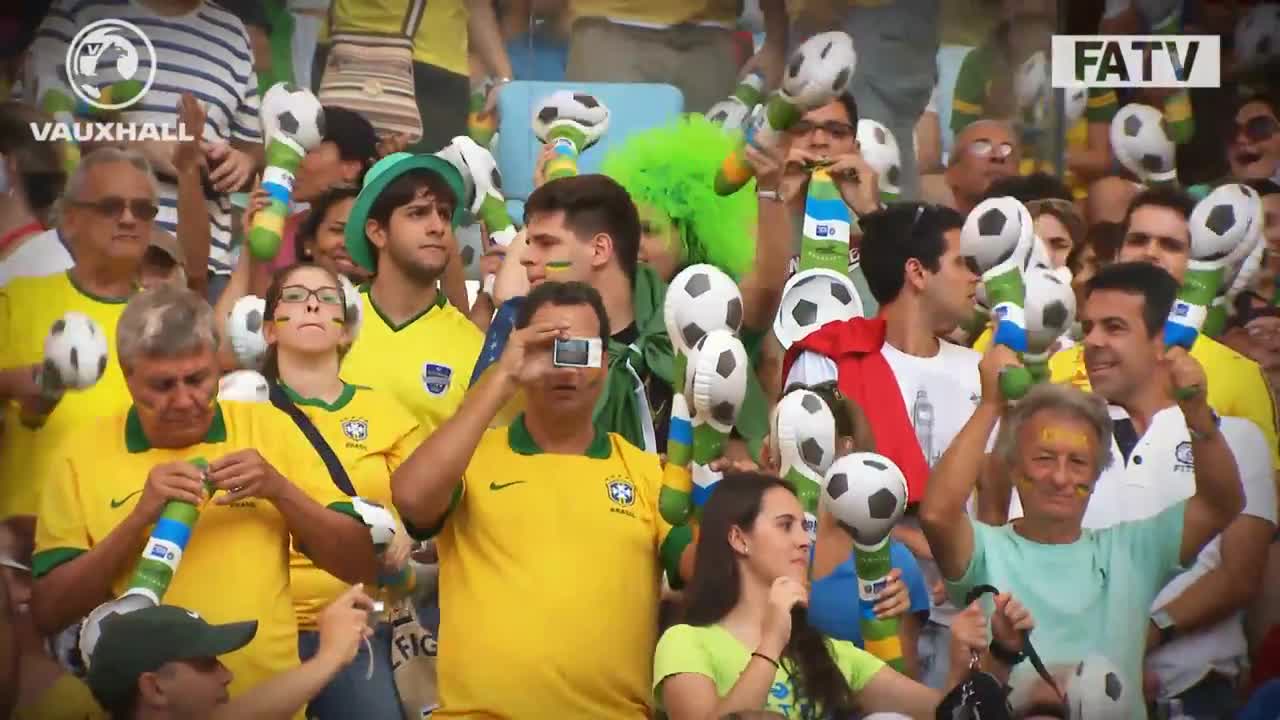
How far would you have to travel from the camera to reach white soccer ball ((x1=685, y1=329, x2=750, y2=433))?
356 cm

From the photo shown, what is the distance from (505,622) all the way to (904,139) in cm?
125

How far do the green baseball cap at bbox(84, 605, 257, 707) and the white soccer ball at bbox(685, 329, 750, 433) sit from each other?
2.74 feet

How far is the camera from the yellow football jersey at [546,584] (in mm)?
3580

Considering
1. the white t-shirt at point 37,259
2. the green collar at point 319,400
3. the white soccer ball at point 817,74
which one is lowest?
the green collar at point 319,400

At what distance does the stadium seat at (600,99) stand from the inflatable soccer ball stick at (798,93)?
19cm

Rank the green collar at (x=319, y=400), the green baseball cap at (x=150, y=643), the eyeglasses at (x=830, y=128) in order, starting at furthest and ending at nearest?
the eyeglasses at (x=830, y=128), the green collar at (x=319, y=400), the green baseball cap at (x=150, y=643)

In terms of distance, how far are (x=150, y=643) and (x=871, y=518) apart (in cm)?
118

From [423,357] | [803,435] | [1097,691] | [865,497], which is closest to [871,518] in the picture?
[865,497]

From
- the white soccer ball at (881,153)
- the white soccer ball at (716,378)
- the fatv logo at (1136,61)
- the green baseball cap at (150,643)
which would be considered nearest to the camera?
the green baseball cap at (150,643)

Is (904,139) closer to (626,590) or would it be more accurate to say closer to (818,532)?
(818,532)

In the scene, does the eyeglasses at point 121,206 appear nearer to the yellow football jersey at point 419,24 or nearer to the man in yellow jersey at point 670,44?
the yellow football jersey at point 419,24

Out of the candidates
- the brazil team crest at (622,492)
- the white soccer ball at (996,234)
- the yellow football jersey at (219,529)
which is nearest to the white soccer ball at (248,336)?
the yellow football jersey at (219,529)

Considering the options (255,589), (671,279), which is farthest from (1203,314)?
(255,589)

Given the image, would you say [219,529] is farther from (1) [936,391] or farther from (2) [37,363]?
(1) [936,391]
